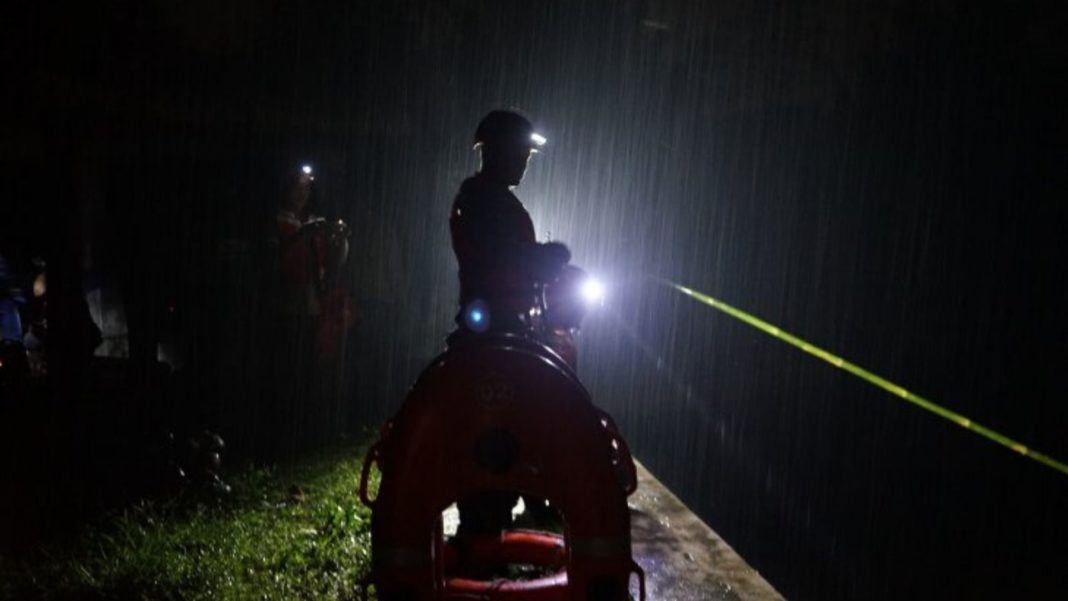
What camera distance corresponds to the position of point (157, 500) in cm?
522

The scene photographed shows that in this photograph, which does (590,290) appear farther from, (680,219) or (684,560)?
(680,219)

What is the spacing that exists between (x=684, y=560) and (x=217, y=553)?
107 inches

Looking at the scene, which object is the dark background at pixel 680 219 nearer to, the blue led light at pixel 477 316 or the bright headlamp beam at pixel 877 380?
the bright headlamp beam at pixel 877 380

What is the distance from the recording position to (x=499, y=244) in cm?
351

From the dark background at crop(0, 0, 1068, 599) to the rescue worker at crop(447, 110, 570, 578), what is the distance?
11.3 ft

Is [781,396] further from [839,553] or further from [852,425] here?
[839,553]

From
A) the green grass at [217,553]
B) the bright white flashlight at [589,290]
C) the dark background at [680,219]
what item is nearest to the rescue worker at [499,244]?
the bright white flashlight at [589,290]

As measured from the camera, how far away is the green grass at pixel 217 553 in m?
4.05

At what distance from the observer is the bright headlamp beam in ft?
27.7

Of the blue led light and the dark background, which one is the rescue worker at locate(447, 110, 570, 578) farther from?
the dark background

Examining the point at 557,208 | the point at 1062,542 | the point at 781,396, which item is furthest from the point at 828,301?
the point at 1062,542

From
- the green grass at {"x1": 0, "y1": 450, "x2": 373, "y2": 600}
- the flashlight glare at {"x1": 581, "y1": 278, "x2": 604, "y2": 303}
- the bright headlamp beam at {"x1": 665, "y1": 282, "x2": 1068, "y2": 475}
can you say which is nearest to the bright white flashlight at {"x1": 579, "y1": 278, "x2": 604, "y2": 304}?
the flashlight glare at {"x1": 581, "y1": 278, "x2": 604, "y2": 303}

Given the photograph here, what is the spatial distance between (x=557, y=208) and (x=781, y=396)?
3988mm

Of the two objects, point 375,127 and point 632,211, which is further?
point 632,211
